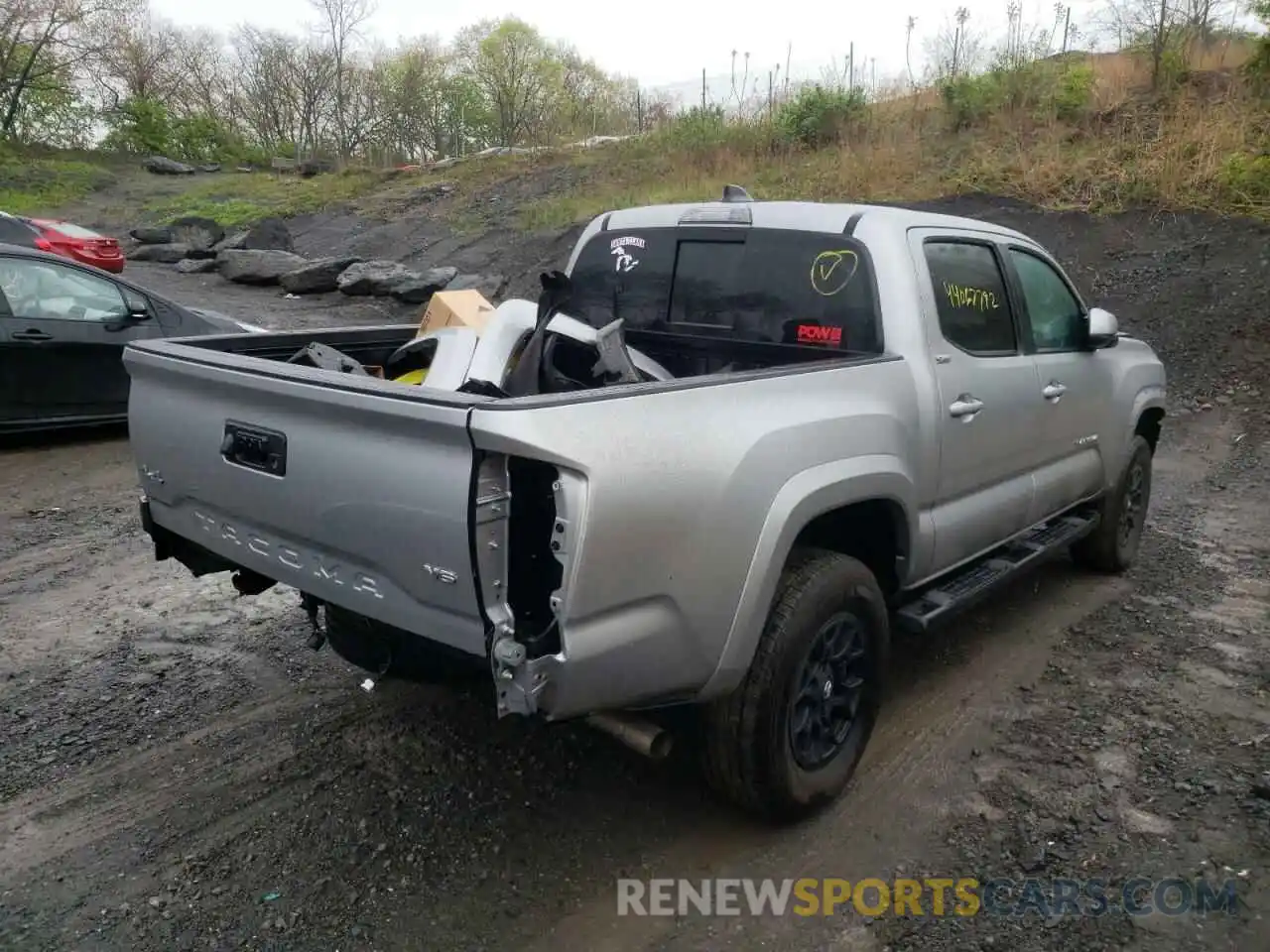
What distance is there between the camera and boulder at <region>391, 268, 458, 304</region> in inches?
642

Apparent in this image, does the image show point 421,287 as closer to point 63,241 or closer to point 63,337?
point 63,241

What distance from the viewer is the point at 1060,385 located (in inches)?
181

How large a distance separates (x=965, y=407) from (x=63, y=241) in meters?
14.8

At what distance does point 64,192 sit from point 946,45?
87.4 feet

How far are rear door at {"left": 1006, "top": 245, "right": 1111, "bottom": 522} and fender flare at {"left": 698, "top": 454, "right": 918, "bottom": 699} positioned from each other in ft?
5.66

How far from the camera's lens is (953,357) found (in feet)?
12.6

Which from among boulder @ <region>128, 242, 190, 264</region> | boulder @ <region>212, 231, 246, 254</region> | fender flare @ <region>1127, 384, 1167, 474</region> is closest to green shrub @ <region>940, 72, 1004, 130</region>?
fender flare @ <region>1127, 384, 1167, 474</region>

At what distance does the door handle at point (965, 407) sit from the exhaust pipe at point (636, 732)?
1788 mm

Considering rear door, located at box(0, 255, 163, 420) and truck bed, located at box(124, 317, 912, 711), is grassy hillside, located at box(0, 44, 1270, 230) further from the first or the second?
truck bed, located at box(124, 317, 912, 711)

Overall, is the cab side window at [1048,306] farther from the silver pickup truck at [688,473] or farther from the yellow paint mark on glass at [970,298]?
the yellow paint mark on glass at [970,298]

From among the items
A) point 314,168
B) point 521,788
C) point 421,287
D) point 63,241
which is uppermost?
point 314,168

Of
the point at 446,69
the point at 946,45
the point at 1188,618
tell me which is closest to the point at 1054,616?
the point at 1188,618

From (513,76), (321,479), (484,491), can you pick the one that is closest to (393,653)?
(321,479)

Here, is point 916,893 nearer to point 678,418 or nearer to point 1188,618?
point 678,418
